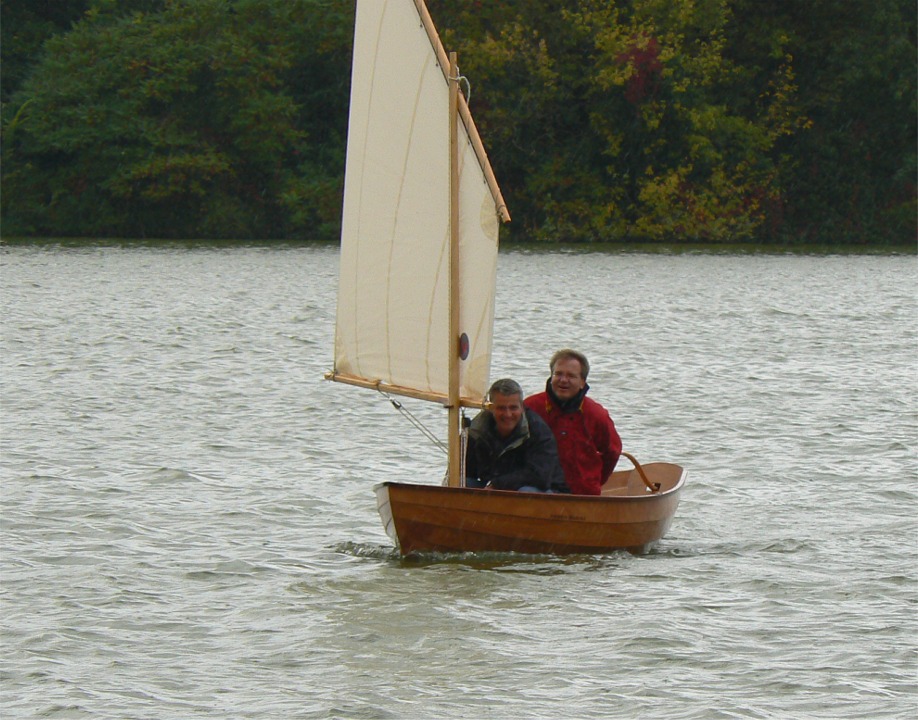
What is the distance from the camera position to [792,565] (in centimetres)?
1056

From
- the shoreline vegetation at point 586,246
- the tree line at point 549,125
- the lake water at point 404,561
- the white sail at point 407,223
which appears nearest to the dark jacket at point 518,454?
the white sail at point 407,223

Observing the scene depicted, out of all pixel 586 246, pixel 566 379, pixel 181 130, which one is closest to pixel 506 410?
pixel 566 379

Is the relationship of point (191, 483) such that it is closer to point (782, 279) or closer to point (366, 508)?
point (366, 508)

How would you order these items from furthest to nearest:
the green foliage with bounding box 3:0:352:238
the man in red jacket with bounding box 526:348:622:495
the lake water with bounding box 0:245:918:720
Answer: the green foliage with bounding box 3:0:352:238 < the man in red jacket with bounding box 526:348:622:495 < the lake water with bounding box 0:245:918:720

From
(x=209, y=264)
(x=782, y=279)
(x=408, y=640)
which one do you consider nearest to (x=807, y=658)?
(x=408, y=640)

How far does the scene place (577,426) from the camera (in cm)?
1045

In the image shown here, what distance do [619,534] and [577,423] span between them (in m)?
0.74

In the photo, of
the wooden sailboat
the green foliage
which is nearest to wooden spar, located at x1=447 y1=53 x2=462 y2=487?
the wooden sailboat

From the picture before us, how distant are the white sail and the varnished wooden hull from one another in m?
0.77

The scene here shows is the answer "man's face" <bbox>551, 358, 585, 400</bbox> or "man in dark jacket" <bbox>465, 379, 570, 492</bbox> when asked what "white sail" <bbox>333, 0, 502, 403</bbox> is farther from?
"man's face" <bbox>551, 358, 585, 400</bbox>

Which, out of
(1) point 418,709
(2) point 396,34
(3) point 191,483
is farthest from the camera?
(3) point 191,483

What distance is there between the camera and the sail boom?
10.2 meters

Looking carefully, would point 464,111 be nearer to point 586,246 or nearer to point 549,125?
point 586,246

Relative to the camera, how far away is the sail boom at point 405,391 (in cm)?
1019
